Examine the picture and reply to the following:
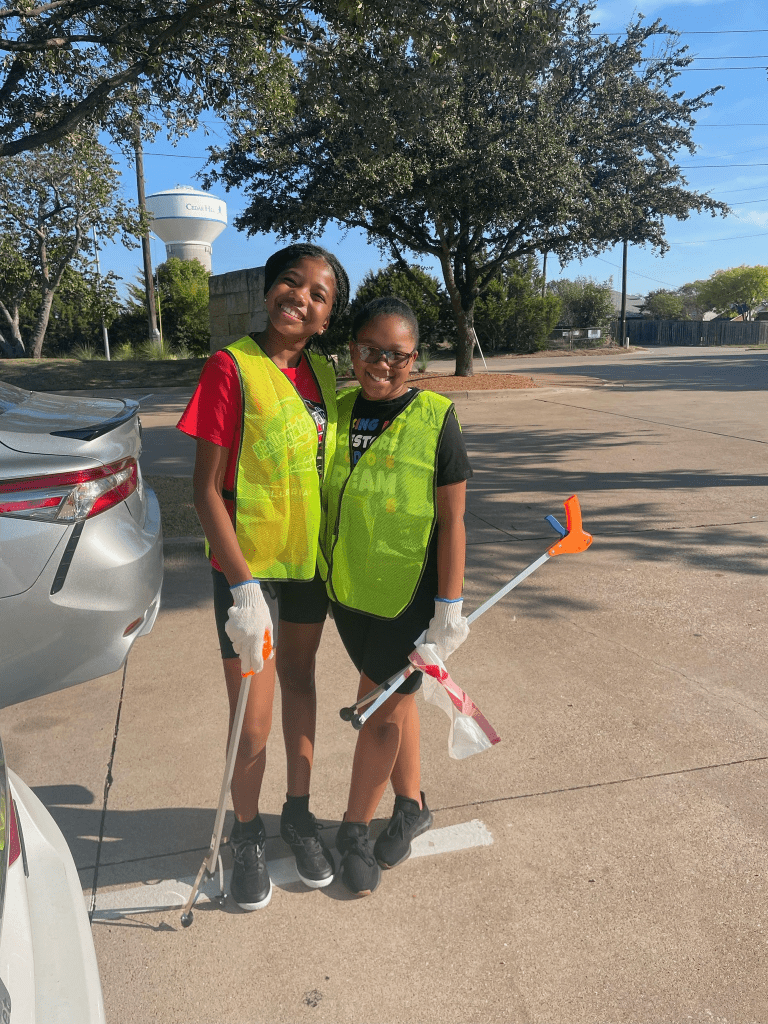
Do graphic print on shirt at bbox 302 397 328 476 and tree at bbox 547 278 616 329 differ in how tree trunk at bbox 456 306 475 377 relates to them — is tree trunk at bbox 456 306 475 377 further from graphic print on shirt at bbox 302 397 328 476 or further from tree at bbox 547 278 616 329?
tree at bbox 547 278 616 329

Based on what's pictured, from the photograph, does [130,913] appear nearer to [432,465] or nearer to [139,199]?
[432,465]

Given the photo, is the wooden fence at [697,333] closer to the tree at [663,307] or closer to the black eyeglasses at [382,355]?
the tree at [663,307]

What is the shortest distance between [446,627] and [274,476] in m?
0.63

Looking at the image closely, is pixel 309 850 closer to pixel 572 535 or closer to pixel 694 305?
pixel 572 535

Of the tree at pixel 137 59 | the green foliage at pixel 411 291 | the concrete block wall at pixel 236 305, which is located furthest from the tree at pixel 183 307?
the tree at pixel 137 59

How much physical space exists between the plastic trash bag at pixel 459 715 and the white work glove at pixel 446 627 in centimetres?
3

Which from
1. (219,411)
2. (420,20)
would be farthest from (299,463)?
(420,20)

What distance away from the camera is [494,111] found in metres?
15.0

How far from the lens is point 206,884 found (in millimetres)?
2514

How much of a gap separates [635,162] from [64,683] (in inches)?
693

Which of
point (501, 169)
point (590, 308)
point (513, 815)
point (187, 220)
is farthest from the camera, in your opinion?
point (590, 308)

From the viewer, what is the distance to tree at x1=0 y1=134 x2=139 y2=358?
21.6 metres

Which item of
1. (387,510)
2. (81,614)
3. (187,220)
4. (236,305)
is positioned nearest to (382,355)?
(387,510)

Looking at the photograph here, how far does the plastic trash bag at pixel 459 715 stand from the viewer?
2320mm
